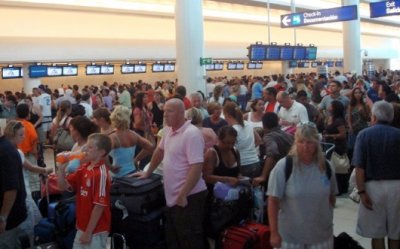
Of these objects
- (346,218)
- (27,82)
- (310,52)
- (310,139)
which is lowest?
(346,218)

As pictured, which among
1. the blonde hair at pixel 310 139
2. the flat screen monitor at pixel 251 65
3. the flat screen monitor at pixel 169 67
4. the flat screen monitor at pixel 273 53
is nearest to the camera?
the blonde hair at pixel 310 139

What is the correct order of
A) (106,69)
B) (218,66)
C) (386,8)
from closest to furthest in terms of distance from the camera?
1. (386,8)
2. (106,69)
3. (218,66)

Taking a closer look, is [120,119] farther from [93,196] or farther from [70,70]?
[70,70]

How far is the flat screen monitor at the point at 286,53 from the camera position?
20875mm

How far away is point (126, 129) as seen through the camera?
5172mm

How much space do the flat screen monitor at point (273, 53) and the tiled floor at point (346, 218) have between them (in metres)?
13.1

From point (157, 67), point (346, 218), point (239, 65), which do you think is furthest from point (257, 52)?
point (346, 218)

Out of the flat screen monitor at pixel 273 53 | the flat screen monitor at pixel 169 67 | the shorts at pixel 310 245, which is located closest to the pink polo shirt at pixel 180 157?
the shorts at pixel 310 245

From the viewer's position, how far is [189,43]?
13227 millimetres

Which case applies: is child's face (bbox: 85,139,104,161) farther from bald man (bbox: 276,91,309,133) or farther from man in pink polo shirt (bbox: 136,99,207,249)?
bald man (bbox: 276,91,309,133)

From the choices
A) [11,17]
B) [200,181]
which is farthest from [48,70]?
[200,181]

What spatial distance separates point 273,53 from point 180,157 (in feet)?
54.8

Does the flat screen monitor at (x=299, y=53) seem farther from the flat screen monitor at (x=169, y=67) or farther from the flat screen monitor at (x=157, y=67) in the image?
the flat screen monitor at (x=157, y=67)

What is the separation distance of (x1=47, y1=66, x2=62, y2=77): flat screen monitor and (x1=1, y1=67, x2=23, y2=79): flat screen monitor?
1.05m
